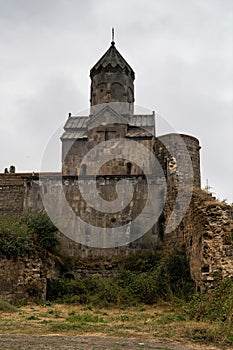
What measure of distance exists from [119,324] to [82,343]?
9.73 feet

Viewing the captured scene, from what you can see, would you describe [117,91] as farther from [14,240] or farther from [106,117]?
[14,240]

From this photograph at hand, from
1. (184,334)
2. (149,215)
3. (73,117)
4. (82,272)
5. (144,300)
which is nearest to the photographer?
(184,334)

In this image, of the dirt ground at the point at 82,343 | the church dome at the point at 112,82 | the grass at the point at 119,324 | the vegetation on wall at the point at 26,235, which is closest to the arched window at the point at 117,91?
the church dome at the point at 112,82

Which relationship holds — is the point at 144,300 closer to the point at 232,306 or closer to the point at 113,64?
the point at 232,306

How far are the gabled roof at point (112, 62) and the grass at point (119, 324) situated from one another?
14.9 metres

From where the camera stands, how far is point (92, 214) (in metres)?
19.4

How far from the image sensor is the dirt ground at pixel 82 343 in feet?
22.0

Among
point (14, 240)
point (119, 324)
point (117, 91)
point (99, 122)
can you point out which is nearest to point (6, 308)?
point (14, 240)

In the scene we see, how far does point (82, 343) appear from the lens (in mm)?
7090

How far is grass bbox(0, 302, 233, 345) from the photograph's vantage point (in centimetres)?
805

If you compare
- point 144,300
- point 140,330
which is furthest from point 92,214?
point 140,330

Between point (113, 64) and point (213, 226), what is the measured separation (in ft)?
47.0

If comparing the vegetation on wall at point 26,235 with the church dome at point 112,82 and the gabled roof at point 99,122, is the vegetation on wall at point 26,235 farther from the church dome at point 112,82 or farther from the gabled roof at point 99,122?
the church dome at point 112,82

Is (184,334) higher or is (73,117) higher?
(73,117)
